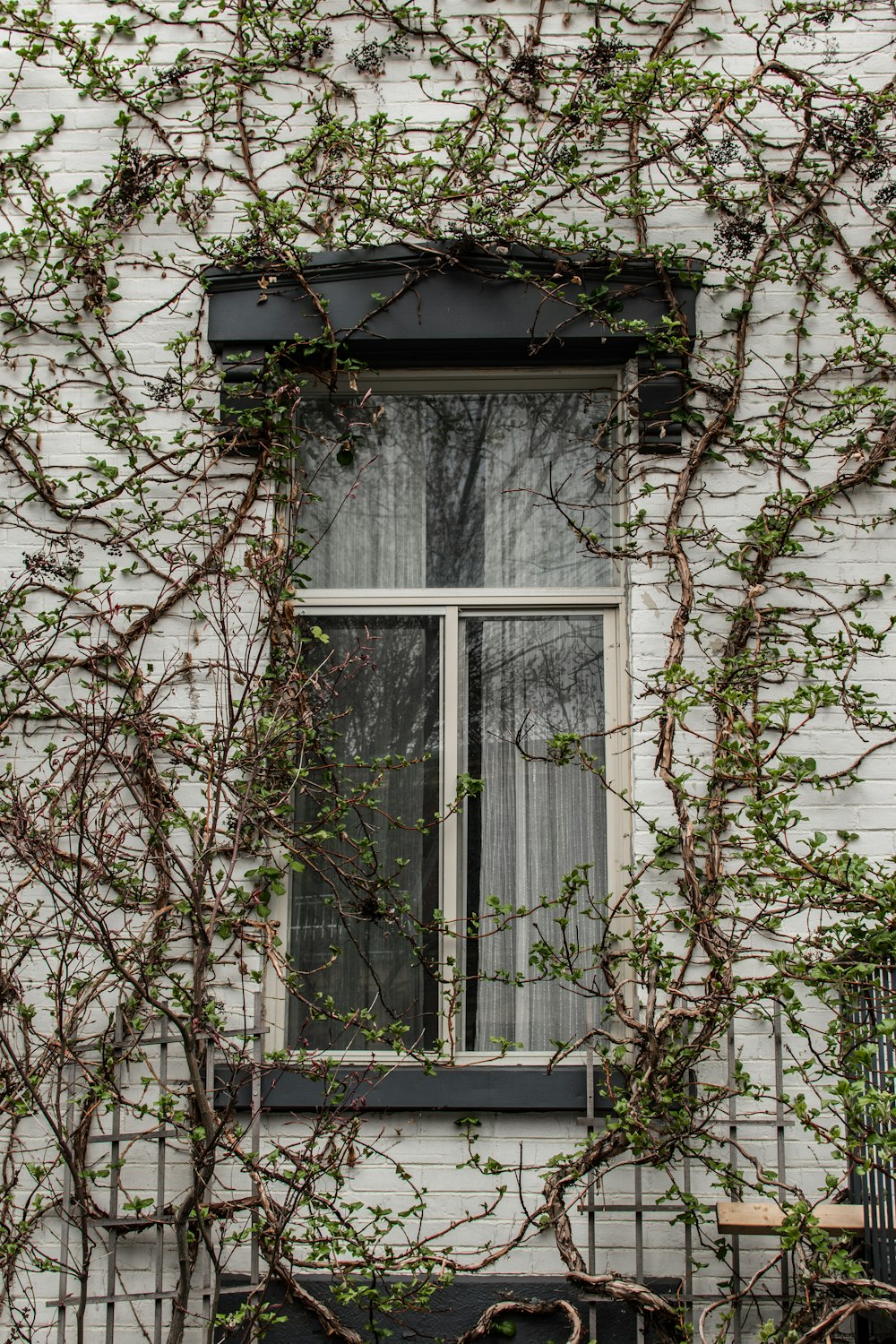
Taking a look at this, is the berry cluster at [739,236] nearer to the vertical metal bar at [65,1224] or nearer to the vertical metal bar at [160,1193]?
the vertical metal bar at [160,1193]

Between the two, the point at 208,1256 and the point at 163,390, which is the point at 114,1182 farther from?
the point at 163,390

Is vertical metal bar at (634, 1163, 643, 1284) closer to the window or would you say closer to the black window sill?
the black window sill

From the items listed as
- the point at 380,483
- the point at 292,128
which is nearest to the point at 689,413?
the point at 380,483

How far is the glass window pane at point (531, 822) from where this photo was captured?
4.28 metres

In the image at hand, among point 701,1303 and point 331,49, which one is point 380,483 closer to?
point 331,49

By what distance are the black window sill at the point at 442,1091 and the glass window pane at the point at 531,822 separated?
0.51 feet

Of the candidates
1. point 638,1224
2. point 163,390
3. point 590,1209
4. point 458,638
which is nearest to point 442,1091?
point 590,1209

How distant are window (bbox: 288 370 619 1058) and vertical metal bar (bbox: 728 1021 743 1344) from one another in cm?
46

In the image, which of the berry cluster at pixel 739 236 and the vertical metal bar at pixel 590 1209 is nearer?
the vertical metal bar at pixel 590 1209

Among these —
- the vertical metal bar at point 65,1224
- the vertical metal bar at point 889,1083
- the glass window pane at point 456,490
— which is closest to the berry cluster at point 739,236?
the glass window pane at point 456,490

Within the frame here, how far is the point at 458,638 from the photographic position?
14.9 ft

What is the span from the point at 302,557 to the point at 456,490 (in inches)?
25.1

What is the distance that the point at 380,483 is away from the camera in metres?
4.73

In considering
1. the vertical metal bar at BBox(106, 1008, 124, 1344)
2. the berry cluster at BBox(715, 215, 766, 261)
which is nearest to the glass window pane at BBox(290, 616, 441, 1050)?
the vertical metal bar at BBox(106, 1008, 124, 1344)
